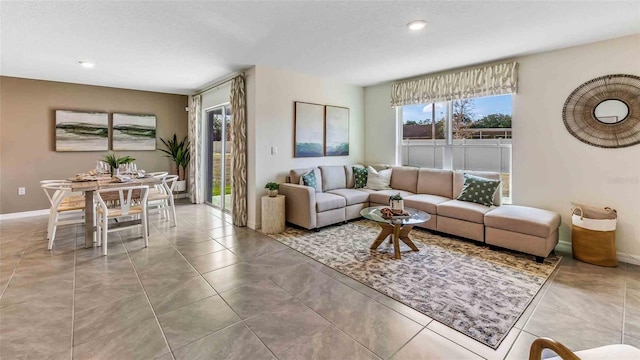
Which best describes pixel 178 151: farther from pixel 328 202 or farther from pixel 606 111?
pixel 606 111

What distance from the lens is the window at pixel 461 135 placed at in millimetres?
4324

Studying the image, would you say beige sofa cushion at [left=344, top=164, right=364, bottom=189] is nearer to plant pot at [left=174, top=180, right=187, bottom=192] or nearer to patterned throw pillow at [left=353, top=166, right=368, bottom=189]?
patterned throw pillow at [left=353, top=166, right=368, bottom=189]

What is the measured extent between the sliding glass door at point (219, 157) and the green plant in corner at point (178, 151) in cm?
70

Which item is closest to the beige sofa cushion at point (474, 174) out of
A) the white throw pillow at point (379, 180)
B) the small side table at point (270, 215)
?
the white throw pillow at point (379, 180)

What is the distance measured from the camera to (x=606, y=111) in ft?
11.0

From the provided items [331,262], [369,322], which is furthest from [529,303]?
[331,262]

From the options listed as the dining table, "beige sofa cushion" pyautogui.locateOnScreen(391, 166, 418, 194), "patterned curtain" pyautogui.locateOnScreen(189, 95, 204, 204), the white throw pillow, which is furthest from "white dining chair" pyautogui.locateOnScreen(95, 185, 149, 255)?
"beige sofa cushion" pyautogui.locateOnScreen(391, 166, 418, 194)

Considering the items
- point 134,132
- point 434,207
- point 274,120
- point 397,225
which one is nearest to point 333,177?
point 274,120

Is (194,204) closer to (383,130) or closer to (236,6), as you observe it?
(383,130)

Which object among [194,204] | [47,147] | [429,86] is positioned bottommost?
[194,204]

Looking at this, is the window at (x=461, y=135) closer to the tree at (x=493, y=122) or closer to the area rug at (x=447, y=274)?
the tree at (x=493, y=122)

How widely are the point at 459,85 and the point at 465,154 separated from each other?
1.09 meters

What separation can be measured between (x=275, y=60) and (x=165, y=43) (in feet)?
4.48

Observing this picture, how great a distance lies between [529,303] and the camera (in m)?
2.38
